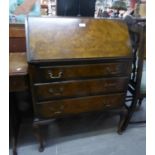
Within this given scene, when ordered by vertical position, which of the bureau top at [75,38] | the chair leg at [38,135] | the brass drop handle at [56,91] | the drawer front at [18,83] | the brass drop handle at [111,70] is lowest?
the chair leg at [38,135]

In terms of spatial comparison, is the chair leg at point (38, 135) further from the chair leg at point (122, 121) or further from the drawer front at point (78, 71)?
the chair leg at point (122, 121)

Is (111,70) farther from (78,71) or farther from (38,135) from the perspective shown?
(38,135)

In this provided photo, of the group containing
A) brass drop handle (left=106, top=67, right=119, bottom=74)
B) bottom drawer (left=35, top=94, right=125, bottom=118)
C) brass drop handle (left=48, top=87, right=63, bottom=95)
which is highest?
brass drop handle (left=106, top=67, right=119, bottom=74)

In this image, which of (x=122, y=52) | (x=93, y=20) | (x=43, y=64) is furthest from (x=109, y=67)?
(x=43, y=64)

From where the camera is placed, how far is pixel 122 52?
1.50 meters

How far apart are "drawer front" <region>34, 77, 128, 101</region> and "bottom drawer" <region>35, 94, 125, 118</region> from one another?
0.04 m

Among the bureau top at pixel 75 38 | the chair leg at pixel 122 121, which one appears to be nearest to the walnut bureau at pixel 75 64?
the bureau top at pixel 75 38

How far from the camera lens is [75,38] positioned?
140cm

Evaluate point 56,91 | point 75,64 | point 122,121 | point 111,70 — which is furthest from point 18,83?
point 122,121

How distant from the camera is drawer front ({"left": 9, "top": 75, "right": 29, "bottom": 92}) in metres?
1.31

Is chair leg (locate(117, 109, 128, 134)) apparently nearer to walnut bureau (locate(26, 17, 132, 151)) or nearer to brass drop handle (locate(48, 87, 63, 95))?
walnut bureau (locate(26, 17, 132, 151))

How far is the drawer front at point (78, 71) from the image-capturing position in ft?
4.38

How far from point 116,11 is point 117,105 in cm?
150

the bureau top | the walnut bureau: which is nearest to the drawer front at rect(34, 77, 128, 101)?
the walnut bureau
